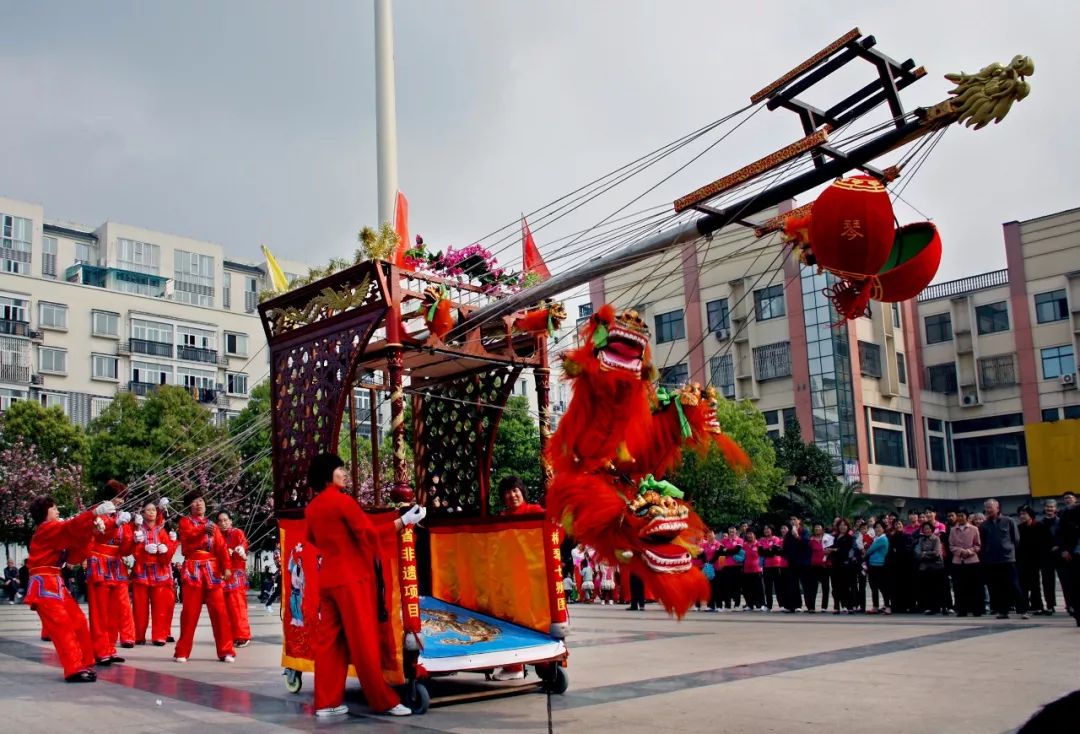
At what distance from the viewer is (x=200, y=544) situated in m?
10.6

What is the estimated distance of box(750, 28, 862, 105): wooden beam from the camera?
225 inches

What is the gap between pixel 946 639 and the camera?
10.3m

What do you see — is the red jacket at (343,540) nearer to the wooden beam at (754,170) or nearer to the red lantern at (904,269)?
the wooden beam at (754,170)

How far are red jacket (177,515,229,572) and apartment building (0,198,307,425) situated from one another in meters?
30.6

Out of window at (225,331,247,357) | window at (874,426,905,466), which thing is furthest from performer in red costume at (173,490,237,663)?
window at (225,331,247,357)

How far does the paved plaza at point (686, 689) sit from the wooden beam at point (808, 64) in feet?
12.5

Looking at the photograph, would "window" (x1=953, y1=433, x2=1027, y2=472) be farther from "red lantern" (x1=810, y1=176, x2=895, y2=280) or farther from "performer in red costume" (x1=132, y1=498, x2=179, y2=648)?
"red lantern" (x1=810, y1=176, x2=895, y2=280)

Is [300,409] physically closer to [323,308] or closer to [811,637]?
[323,308]

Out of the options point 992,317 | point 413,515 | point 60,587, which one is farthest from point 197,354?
point 413,515

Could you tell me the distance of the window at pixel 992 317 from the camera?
124 feet

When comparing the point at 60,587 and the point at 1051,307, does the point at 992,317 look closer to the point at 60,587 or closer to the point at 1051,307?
the point at 1051,307

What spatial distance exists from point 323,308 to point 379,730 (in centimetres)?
358

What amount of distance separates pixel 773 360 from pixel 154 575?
28861 mm

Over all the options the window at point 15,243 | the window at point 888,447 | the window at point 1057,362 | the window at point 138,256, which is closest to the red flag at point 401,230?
the window at point 888,447
